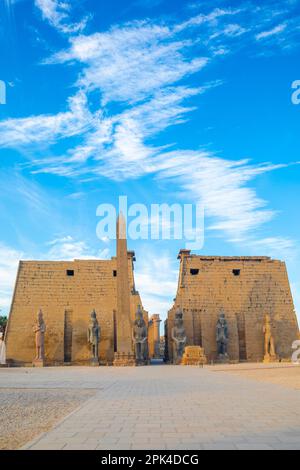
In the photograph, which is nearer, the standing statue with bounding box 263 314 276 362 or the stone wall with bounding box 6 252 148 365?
the standing statue with bounding box 263 314 276 362

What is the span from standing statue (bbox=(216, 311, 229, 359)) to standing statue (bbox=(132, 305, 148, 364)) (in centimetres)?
418

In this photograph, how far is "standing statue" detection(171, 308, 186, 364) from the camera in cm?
2514

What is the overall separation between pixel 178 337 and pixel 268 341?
210 inches

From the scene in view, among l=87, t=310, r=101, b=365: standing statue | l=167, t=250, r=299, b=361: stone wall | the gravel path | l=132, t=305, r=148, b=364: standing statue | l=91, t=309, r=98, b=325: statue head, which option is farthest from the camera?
l=167, t=250, r=299, b=361: stone wall

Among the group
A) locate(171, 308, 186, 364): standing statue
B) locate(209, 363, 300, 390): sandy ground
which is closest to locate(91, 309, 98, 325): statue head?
locate(171, 308, 186, 364): standing statue

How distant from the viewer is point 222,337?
2634cm

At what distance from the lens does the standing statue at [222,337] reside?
26.4 metres

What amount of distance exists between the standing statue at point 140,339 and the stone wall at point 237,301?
8.82ft

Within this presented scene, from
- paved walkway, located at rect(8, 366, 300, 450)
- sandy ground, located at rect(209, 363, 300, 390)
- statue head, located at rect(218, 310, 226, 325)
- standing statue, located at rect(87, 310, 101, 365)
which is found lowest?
sandy ground, located at rect(209, 363, 300, 390)

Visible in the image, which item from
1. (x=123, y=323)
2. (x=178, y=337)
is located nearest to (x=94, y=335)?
(x=123, y=323)

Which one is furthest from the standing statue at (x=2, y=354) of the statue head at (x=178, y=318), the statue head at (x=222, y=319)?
the statue head at (x=222, y=319)

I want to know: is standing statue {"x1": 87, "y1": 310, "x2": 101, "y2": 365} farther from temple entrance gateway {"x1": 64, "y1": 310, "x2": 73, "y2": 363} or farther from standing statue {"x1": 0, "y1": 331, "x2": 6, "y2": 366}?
standing statue {"x1": 0, "y1": 331, "x2": 6, "y2": 366}

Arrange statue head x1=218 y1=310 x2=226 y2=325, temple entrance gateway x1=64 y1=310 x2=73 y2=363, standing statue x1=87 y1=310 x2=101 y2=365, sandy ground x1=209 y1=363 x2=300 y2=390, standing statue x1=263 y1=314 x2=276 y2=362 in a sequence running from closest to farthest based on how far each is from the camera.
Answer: sandy ground x1=209 y1=363 x2=300 y2=390 < standing statue x1=87 y1=310 x2=101 y2=365 < standing statue x1=263 y1=314 x2=276 y2=362 < statue head x1=218 y1=310 x2=226 y2=325 < temple entrance gateway x1=64 y1=310 x2=73 y2=363

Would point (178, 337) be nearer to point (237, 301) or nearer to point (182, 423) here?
point (237, 301)
